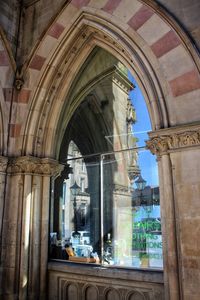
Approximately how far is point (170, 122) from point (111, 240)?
280cm

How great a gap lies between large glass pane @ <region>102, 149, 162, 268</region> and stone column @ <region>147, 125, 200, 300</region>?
0.77 m

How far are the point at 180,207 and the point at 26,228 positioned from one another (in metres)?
3.12

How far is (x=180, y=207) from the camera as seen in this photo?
14.5 feet

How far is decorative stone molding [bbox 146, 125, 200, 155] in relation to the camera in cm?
443

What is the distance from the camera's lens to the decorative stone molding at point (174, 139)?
4.43 metres

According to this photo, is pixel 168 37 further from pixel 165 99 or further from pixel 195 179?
pixel 195 179

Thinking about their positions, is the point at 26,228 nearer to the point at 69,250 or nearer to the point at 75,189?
the point at 69,250

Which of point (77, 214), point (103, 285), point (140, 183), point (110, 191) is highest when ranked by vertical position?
point (140, 183)

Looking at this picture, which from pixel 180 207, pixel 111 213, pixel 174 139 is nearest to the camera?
pixel 180 207

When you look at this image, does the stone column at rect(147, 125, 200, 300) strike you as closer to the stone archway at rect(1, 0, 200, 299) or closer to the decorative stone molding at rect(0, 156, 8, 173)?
the stone archway at rect(1, 0, 200, 299)

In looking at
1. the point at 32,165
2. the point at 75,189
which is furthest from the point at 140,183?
the point at 32,165

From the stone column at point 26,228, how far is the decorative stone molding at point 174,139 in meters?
2.60

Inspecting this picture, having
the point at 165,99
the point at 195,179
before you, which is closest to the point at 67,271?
the point at 195,179

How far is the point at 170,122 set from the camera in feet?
15.6
